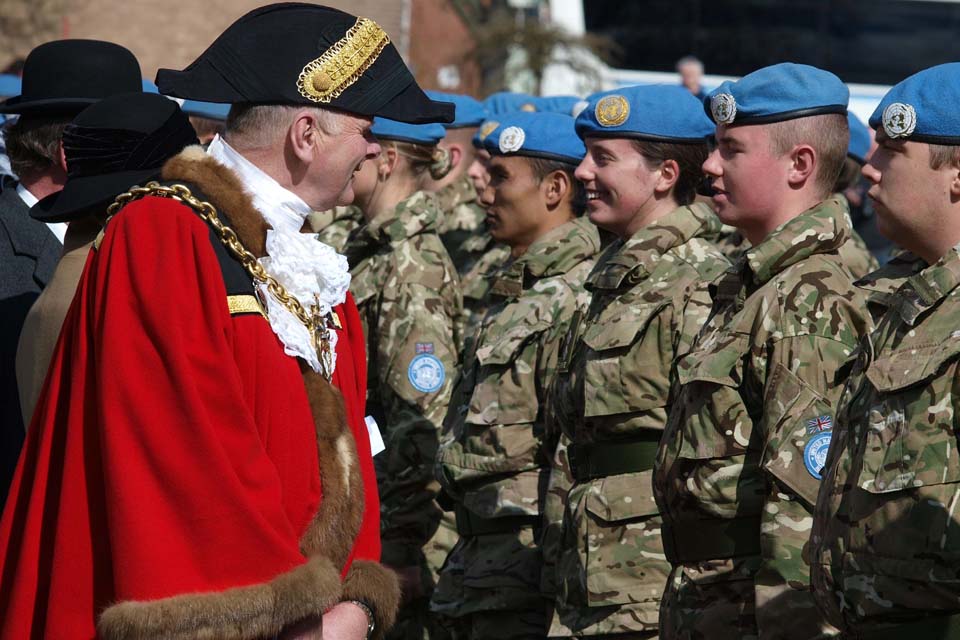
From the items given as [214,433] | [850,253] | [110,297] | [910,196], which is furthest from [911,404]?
[850,253]

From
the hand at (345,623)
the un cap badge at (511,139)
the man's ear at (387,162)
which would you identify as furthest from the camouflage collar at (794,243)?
the man's ear at (387,162)

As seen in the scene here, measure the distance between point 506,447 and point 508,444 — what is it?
0.05 ft

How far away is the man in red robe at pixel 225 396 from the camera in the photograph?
2.92 m

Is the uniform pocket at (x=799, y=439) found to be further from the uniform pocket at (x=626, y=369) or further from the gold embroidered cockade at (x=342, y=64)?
the gold embroidered cockade at (x=342, y=64)

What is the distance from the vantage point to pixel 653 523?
4918 mm

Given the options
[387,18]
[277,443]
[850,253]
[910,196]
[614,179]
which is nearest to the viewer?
[277,443]

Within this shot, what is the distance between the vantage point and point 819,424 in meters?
3.98

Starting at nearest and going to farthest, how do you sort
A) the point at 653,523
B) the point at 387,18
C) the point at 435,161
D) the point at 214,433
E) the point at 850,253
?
the point at 214,433 < the point at 653,523 < the point at 850,253 < the point at 435,161 < the point at 387,18

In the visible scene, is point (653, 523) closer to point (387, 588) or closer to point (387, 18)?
point (387, 588)

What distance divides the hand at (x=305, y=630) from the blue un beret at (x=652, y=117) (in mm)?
2904

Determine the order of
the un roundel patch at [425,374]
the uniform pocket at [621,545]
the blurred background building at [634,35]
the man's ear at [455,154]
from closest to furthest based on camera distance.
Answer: the uniform pocket at [621,545]
the un roundel patch at [425,374]
the man's ear at [455,154]
the blurred background building at [634,35]

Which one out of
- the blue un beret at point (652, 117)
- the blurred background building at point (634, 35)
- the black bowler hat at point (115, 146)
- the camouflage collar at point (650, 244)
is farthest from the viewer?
the blurred background building at point (634, 35)

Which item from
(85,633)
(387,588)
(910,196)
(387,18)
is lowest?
(387,18)

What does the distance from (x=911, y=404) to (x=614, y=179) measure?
7.37ft
